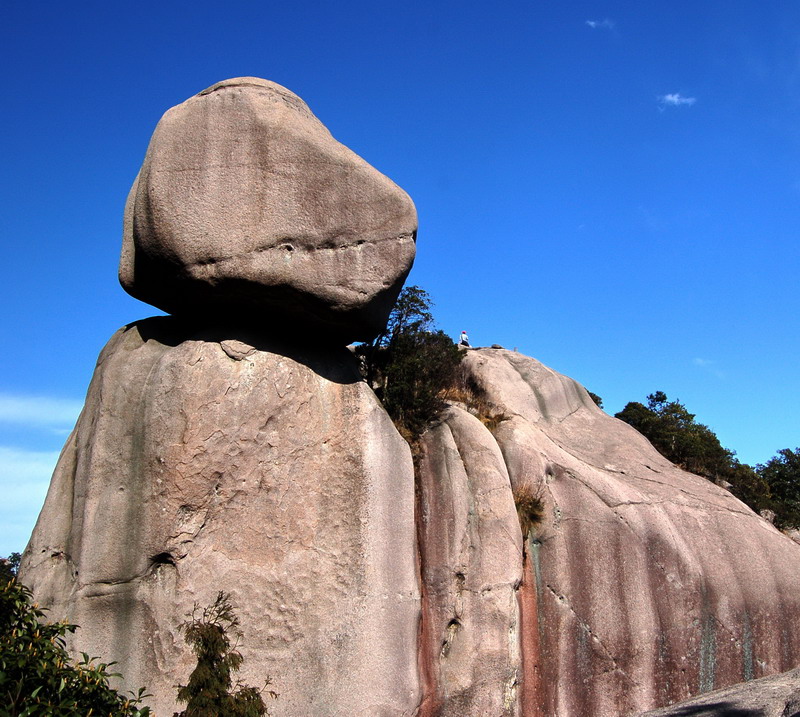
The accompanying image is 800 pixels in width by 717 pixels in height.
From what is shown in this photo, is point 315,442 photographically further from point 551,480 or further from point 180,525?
point 551,480

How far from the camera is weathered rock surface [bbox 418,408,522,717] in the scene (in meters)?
8.80

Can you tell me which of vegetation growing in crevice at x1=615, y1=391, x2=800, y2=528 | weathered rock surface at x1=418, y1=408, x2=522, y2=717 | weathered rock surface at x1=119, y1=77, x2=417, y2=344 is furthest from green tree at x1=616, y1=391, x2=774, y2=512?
weathered rock surface at x1=119, y1=77, x2=417, y2=344

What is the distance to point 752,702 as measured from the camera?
714 cm

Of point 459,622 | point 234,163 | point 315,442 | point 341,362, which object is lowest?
point 459,622

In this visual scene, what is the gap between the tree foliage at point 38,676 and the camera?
17.5 feet

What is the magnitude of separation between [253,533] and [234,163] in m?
3.93

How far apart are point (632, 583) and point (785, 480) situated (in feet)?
23.0

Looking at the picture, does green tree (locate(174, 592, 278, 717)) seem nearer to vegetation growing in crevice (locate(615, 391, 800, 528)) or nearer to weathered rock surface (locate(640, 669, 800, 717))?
weathered rock surface (locate(640, 669, 800, 717))

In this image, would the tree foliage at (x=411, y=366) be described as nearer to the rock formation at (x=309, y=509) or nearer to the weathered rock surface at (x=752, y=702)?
the rock formation at (x=309, y=509)

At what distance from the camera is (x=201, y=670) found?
255 inches

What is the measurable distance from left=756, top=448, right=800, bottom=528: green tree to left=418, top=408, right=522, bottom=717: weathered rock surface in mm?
6397

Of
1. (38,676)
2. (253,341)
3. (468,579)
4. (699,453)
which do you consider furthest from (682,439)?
(38,676)

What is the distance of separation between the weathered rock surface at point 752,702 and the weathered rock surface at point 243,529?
271cm

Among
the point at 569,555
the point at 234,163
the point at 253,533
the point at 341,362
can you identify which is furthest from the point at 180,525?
the point at 569,555
